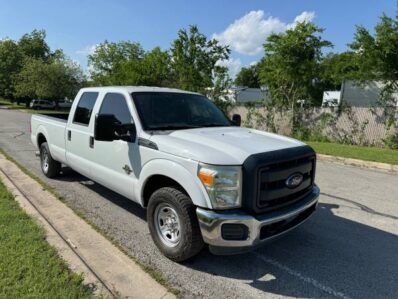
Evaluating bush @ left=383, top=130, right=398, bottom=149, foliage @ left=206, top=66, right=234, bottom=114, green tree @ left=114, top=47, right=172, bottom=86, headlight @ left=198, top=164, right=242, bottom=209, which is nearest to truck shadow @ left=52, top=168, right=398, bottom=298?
headlight @ left=198, top=164, right=242, bottom=209

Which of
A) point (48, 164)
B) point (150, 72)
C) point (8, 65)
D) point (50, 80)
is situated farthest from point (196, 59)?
point (8, 65)

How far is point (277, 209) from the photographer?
140 inches

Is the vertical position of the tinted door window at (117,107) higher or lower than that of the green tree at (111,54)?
lower

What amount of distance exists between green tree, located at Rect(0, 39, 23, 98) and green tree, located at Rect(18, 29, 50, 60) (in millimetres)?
2133

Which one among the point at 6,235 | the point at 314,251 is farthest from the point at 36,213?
the point at 314,251

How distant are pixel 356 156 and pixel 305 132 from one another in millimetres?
7060

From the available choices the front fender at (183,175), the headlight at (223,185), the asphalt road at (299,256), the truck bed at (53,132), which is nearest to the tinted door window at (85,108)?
the truck bed at (53,132)

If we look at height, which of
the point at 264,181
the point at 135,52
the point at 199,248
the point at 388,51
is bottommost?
the point at 199,248

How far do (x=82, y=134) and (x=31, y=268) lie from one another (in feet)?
8.41

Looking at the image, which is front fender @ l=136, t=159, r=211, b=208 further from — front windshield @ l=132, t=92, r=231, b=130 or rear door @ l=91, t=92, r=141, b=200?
front windshield @ l=132, t=92, r=231, b=130

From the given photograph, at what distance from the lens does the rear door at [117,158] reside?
4.32m

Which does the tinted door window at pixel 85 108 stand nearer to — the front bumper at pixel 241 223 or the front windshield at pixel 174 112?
the front windshield at pixel 174 112

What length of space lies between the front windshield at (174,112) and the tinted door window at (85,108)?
1126mm

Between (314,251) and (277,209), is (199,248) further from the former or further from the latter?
(314,251)
